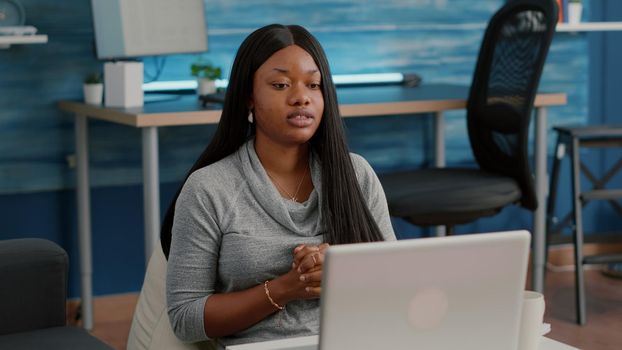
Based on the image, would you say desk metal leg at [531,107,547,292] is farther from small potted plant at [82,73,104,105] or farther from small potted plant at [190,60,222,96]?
small potted plant at [82,73,104,105]

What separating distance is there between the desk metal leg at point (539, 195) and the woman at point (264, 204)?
80.3 inches

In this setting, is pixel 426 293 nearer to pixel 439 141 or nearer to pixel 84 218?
pixel 84 218

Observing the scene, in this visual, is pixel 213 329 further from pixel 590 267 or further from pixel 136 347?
pixel 590 267

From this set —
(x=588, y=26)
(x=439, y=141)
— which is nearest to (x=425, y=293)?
(x=439, y=141)

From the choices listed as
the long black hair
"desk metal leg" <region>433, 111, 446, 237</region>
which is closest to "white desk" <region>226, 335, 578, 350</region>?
the long black hair

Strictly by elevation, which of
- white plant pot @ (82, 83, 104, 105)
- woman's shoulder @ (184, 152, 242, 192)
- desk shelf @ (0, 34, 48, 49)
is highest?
desk shelf @ (0, 34, 48, 49)

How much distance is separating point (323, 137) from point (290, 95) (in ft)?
0.36

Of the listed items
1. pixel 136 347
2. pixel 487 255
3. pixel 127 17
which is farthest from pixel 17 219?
pixel 487 255

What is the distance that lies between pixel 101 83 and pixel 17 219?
1.95 ft

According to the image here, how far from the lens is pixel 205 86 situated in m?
4.11

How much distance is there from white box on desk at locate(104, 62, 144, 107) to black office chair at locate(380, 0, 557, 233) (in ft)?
2.83

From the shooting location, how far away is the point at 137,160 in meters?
4.30

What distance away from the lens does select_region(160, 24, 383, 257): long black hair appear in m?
2.10

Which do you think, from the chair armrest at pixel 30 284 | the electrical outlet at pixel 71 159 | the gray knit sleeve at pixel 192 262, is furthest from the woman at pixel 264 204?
the electrical outlet at pixel 71 159
